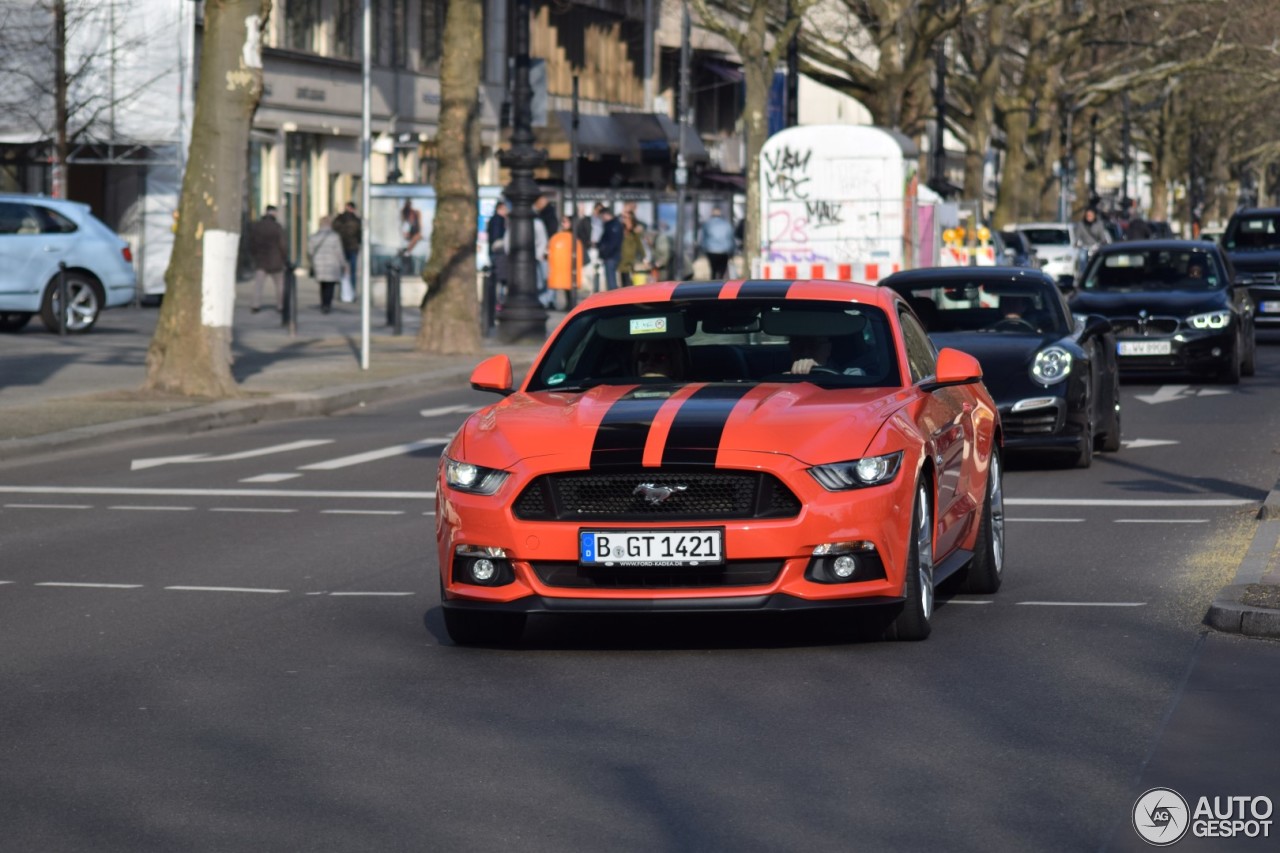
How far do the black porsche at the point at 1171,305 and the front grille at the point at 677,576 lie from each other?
1507 cm

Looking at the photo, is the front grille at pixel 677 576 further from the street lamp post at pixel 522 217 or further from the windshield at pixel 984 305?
the street lamp post at pixel 522 217

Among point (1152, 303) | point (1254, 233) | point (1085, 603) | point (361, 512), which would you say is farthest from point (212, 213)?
point (1254, 233)

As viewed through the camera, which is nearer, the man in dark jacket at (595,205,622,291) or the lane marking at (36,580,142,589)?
the lane marking at (36,580,142,589)

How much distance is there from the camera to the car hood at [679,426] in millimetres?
8328

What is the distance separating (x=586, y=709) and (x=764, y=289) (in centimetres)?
274

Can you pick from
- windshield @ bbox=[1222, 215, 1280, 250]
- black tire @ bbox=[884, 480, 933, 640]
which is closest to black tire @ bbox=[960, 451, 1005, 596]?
black tire @ bbox=[884, 480, 933, 640]

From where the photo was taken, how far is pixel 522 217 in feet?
106

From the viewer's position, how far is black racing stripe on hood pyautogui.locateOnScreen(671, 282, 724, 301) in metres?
9.76

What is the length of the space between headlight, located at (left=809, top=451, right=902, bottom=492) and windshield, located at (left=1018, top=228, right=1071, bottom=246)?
46.2m

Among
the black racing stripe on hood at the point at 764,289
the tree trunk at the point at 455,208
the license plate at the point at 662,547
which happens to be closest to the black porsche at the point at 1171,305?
the tree trunk at the point at 455,208

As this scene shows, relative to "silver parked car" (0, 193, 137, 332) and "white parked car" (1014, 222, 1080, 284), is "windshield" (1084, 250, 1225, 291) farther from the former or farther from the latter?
"white parked car" (1014, 222, 1080, 284)

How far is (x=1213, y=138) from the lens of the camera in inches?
4486

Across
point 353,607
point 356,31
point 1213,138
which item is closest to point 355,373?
point 353,607

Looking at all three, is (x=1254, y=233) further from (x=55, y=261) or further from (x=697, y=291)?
(x=697, y=291)
